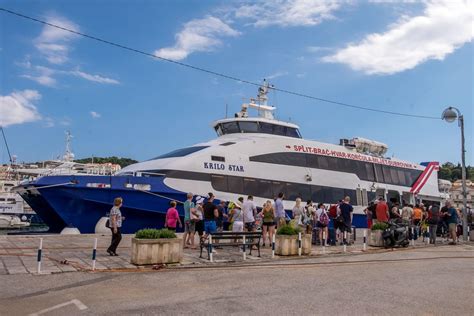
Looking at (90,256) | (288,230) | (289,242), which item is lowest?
(90,256)

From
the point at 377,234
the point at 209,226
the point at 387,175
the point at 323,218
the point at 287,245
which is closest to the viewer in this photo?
the point at 287,245

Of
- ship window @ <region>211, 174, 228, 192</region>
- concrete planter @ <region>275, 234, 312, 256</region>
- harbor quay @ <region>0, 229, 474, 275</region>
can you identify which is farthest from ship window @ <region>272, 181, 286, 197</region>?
concrete planter @ <region>275, 234, 312, 256</region>

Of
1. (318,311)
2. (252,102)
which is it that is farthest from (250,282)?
(252,102)

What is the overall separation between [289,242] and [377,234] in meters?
4.13

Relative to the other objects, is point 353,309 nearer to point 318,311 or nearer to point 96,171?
point 318,311

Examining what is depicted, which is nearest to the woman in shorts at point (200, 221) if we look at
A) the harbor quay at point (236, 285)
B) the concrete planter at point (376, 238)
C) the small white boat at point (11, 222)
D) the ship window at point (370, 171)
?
the harbor quay at point (236, 285)

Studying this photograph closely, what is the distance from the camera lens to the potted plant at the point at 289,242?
11516mm

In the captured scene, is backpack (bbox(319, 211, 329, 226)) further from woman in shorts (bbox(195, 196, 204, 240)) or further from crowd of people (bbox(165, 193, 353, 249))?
woman in shorts (bbox(195, 196, 204, 240))

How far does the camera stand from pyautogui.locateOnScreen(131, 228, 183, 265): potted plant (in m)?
9.49

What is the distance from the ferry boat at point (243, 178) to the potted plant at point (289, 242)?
581cm

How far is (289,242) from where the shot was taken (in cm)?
1152

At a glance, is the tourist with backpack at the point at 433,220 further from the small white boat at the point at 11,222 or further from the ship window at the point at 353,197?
the small white boat at the point at 11,222

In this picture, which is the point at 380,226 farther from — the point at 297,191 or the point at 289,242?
the point at 297,191

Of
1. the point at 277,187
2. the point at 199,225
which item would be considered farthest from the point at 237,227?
the point at 277,187
